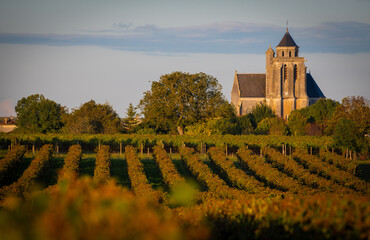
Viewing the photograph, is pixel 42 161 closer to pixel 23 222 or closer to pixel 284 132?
pixel 23 222

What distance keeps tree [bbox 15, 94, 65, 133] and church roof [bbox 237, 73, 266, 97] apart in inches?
1604

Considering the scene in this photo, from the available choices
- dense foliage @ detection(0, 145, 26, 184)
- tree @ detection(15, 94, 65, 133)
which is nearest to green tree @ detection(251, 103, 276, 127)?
tree @ detection(15, 94, 65, 133)

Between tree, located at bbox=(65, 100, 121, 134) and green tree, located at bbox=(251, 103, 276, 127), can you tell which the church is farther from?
tree, located at bbox=(65, 100, 121, 134)

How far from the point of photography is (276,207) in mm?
6219

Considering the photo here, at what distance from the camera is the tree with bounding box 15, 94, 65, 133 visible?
251ft

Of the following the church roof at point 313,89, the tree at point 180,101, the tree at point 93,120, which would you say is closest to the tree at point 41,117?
the tree at point 93,120

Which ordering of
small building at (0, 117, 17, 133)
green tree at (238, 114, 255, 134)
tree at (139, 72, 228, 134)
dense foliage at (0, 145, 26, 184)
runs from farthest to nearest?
small building at (0, 117, 17, 133), green tree at (238, 114, 255, 134), tree at (139, 72, 228, 134), dense foliage at (0, 145, 26, 184)

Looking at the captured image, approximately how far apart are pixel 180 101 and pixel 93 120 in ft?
58.6

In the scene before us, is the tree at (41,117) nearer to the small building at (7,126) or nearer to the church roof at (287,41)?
the small building at (7,126)

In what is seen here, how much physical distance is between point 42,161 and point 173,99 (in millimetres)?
39980

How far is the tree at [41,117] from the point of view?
251 ft

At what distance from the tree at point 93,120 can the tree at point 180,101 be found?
24.3ft

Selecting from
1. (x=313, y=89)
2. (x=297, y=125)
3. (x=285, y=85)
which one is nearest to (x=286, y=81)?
(x=285, y=85)

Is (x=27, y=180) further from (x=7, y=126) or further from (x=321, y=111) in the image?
(x=7, y=126)
